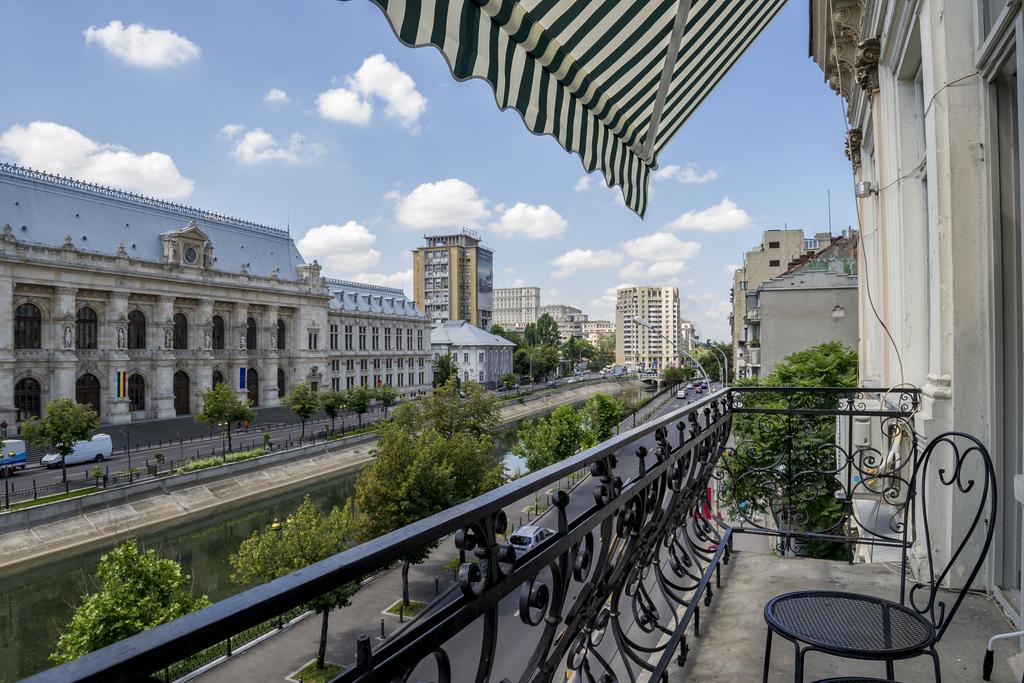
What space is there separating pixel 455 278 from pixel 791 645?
115331 mm

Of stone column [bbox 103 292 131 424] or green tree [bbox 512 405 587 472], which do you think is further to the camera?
stone column [bbox 103 292 131 424]

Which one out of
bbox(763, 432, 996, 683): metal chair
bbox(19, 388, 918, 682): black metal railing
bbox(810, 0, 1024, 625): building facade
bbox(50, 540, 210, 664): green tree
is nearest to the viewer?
bbox(19, 388, 918, 682): black metal railing

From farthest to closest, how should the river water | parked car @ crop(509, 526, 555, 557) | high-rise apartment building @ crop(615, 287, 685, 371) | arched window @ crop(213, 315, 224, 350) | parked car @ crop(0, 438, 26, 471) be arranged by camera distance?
high-rise apartment building @ crop(615, 287, 685, 371) < arched window @ crop(213, 315, 224, 350) < parked car @ crop(0, 438, 26, 471) < the river water < parked car @ crop(509, 526, 555, 557)

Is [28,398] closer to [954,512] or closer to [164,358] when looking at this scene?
[164,358]

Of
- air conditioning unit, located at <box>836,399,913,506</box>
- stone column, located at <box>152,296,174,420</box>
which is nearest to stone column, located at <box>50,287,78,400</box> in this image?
stone column, located at <box>152,296,174,420</box>

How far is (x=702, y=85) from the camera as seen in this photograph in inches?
212

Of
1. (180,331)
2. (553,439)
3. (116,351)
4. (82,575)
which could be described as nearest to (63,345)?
(116,351)

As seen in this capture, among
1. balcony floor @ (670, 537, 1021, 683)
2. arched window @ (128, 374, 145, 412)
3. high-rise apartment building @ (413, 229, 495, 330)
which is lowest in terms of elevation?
arched window @ (128, 374, 145, 412)

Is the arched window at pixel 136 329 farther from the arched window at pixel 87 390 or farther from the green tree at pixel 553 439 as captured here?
the green tree at pixel 553 439

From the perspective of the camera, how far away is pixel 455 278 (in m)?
118

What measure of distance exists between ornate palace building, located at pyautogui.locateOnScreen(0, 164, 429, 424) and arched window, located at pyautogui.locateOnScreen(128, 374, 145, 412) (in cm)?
7

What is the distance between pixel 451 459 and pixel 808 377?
1257 cm

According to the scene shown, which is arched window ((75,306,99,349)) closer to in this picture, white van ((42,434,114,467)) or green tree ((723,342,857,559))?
white van ((42,434,114,467))

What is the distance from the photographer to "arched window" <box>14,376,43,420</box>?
38125mm
